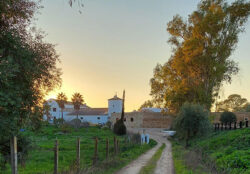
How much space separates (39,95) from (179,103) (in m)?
22.8

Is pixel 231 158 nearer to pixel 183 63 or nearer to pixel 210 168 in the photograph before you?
pixel 210 168

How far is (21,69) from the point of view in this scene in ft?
24.5

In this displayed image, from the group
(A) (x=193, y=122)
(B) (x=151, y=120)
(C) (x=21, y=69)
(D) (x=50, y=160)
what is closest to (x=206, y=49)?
(A) (x=193, y=122)

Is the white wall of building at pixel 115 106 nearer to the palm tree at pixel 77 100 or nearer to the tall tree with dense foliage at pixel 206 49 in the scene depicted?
the palm tree at pixel 77 100

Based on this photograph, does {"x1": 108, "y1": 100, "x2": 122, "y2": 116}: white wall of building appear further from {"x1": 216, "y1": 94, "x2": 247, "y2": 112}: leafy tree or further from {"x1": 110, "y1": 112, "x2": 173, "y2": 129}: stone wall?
{"x1": 216, "y1": 94, "x2": 247, "y2": 112}: leafy tree

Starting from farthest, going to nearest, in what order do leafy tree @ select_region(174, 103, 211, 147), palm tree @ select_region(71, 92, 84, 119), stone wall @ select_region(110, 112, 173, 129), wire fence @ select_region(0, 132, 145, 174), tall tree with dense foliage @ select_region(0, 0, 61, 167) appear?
palm tree @ select_region(71, 92, 84, 119), stone wall @ select_region(110, 112, 173, 129), leafy tree @ select_region(174, 103, 211, 147), wire fence @ select_region(0, 132, 145, 174), tall tree with dense foliage @ select_region(0, 0, 61, 167)

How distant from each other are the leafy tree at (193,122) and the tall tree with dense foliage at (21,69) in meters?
15.9

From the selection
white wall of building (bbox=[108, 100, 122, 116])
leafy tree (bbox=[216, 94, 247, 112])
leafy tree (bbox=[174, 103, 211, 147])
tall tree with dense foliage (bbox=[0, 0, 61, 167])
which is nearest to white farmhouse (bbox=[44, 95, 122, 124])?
white wall of building (bbox=[108, 100, 122, 116])

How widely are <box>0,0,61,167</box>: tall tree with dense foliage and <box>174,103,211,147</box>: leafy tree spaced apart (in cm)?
1586

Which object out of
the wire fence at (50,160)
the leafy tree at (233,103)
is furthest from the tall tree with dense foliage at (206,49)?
the leafy tree at (233,103)

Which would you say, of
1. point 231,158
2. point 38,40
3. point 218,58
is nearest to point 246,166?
point 231,158

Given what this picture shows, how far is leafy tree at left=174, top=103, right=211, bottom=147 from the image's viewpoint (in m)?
22.7

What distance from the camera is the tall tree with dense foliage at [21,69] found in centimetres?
680

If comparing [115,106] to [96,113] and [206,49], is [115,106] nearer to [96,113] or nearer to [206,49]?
[96,113]
